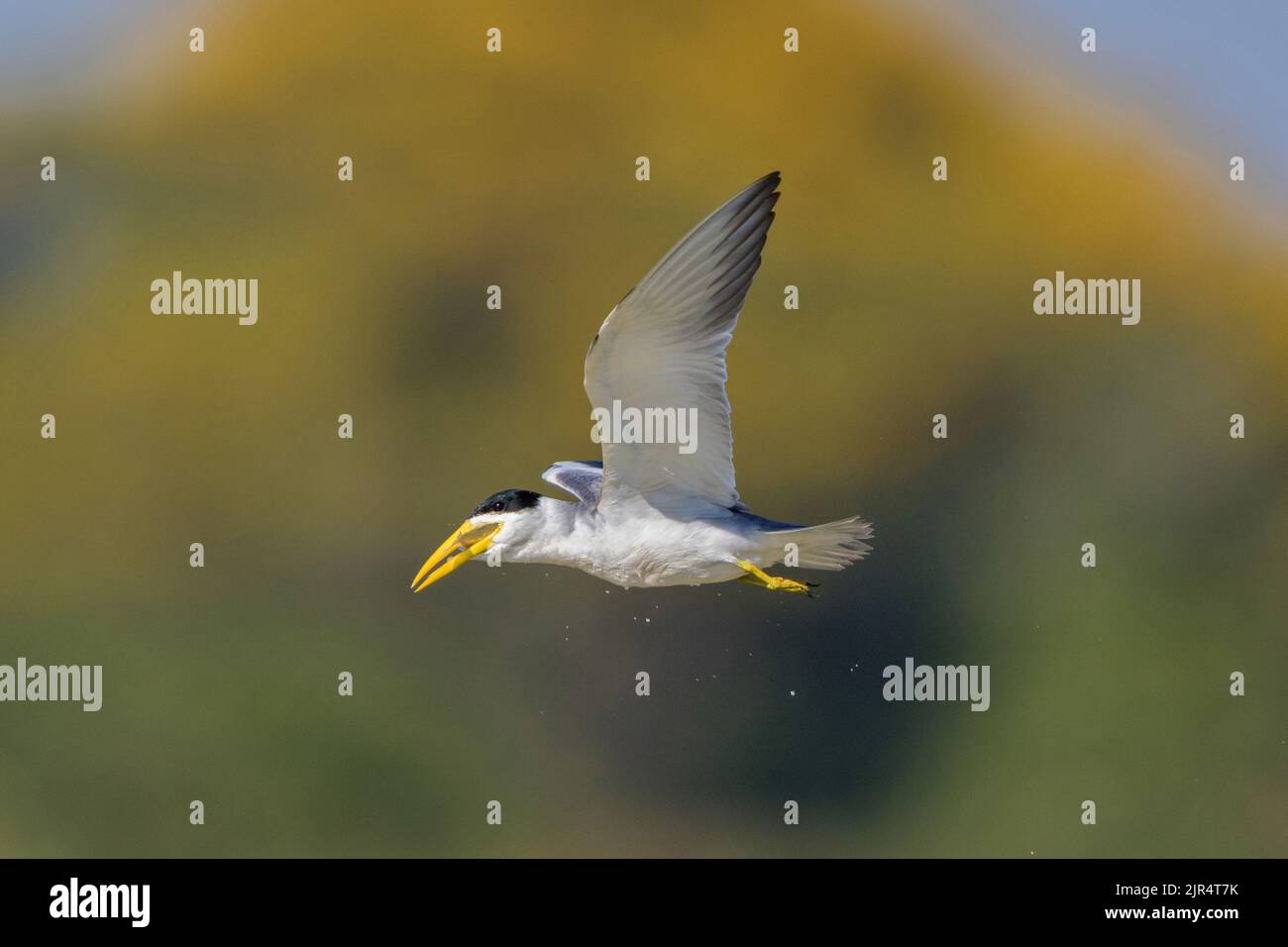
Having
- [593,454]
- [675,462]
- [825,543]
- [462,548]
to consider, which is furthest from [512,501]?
[593,454]

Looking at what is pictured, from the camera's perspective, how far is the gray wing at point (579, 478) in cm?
898

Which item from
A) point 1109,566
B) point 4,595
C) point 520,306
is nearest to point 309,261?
point 520,306

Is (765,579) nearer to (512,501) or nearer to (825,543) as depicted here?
(825,543)

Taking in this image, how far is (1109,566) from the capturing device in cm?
2927

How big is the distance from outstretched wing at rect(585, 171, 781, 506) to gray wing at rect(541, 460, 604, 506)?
612 mm

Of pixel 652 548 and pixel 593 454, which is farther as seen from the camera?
pixel 593 454

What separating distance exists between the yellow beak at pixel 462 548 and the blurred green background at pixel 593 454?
1668cm

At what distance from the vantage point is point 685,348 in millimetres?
8023

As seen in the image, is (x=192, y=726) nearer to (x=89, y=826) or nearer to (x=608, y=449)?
(x=89, y=826)

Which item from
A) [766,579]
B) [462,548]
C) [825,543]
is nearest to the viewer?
[825,543]

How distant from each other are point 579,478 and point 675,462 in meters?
1.15

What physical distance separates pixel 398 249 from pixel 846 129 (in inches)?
293

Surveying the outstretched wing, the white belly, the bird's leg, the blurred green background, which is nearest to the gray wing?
the white belly

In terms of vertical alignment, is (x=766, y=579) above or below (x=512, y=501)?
below
